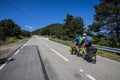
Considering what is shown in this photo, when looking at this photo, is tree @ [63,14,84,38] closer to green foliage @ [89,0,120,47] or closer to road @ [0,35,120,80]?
green foliage @ [89,0,120,47]

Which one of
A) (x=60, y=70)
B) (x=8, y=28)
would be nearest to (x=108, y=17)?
(x=60, y=70)

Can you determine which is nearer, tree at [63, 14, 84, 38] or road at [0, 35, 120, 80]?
road at [0, 35, 120, 80]

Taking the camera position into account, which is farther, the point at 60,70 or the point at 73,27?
the point at 73,27

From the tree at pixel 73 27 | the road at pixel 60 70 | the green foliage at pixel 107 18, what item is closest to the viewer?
the road at pixel 60 70

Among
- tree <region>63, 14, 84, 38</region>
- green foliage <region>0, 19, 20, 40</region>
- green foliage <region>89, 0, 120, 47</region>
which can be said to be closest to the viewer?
green foliage <region>89, 0, 120, 47</region>

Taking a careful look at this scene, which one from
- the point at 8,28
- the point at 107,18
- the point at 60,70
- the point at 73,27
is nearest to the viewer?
the point at 60,70

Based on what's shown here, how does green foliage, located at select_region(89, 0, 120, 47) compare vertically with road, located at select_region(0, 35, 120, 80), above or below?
above

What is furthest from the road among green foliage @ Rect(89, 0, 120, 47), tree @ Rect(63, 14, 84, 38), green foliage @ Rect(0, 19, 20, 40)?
green foliage @ Rect(0, 19, 20, 40)

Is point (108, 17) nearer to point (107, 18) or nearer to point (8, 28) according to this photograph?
point (107, 18)

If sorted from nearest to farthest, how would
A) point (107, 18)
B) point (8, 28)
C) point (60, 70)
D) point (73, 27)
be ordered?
1. point (60, 70)
2. point (107, 18)
3. point (73, 27)
4. point (8, 28)

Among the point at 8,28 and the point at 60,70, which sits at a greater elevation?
the point at 8,28

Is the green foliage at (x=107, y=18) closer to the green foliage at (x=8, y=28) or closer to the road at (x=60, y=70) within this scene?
the road at (x=60, y=70)

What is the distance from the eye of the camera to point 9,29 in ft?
232

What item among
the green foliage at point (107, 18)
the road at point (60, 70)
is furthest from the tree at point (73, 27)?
the road at point (60, 70)
